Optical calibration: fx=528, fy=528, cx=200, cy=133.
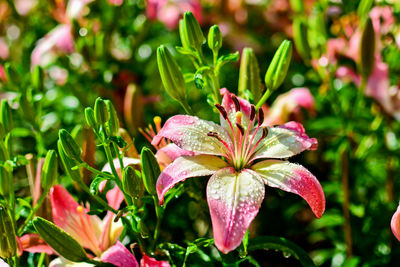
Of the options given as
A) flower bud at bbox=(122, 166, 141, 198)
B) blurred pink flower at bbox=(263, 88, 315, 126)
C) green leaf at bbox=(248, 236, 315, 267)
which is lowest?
blurred pink flower at bbox=(263, 88, 315, 126)

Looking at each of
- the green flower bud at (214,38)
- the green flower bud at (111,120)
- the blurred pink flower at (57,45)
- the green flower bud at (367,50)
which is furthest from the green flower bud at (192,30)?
the blurred pink flower at (57,45)

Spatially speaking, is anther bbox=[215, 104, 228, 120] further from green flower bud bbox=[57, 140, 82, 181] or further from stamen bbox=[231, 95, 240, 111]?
green flower bud bbox=[57, 140, 82, 181]

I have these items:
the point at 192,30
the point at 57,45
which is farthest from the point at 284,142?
the point at 57,45

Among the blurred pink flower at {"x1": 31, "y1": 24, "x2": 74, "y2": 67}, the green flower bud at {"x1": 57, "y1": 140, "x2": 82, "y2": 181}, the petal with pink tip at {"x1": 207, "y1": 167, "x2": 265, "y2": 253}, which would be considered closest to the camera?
the petal with pink tip at {"x1": 207, "y1": 167, "x2": 265, "y2": 253}

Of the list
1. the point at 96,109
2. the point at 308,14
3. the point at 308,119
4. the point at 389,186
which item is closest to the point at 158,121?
the point at 96,109

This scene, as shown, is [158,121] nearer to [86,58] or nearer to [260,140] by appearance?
[260,140]

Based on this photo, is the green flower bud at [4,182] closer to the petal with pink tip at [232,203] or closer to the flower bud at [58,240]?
the flower bud at [58,240]

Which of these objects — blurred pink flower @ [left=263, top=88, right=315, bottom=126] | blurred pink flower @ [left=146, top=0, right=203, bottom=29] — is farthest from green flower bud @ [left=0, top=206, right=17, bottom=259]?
blurred pink flower @ [left=146, top=0, right=203, bottom=29]
